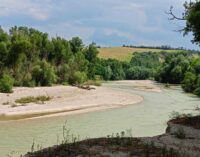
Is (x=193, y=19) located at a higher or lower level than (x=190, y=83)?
higher

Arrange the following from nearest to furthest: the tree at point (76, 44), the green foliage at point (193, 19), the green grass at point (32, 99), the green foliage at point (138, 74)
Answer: the green foliage at point (193, 19) < the green grass at point (32, 99) < the tree at point (76, 44) < the green foliage at point (138, 74)

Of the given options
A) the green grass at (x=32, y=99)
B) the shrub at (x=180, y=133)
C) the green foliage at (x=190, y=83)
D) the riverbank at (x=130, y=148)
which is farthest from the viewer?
the green foliage at (x=190, y=83)

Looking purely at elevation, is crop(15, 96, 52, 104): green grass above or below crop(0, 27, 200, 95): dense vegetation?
below

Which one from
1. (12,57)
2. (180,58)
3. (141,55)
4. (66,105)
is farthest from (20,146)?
(141,55)

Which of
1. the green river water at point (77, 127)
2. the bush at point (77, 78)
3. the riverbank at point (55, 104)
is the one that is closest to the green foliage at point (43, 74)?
the riverbank at point (55, 104)

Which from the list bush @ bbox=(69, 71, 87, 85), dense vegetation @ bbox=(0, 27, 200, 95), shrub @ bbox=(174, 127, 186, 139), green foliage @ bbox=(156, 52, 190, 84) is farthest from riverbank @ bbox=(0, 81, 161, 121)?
green foliage @ bbox=(156, 52, 190, 84)

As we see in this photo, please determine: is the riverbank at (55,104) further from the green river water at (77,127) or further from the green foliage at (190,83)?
the green foliage at (190,83)

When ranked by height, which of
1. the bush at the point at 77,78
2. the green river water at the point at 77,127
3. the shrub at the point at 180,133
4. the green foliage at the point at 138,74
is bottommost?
the green foliage at the point at 138,74

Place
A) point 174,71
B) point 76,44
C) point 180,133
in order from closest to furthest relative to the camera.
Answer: point 180,133, point 76,44, point 174,71

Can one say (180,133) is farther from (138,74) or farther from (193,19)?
(138,74)

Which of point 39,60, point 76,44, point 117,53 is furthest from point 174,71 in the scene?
point 117,53

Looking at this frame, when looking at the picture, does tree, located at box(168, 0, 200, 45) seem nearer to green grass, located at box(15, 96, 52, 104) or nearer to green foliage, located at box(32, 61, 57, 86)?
green grass, located at box(15, 96, 52, 104)

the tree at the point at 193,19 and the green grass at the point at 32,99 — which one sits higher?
the tree at the point at 193,19

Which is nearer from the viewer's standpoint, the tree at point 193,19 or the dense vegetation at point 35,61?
the tree at point 193,19
